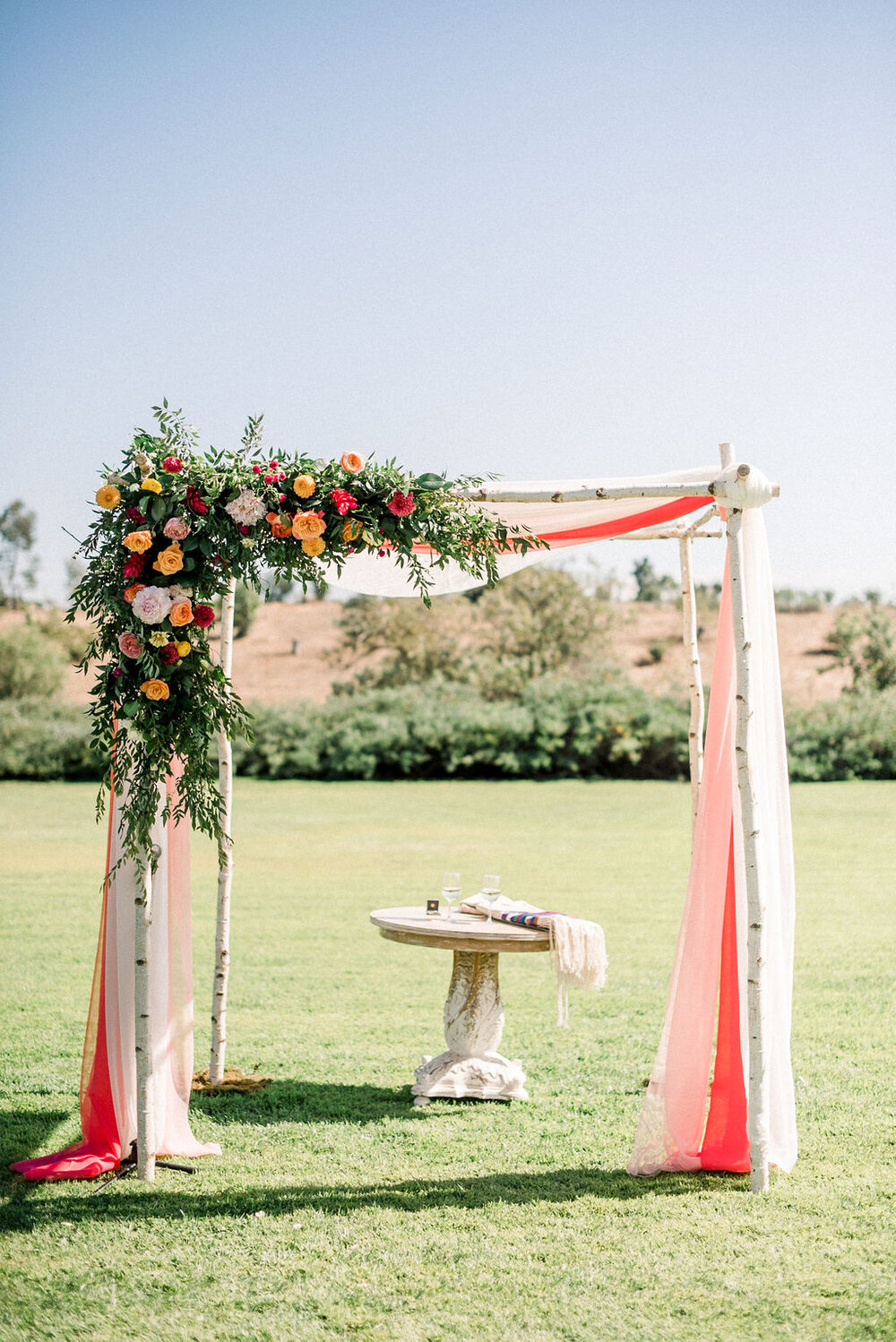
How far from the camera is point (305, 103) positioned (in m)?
8.71

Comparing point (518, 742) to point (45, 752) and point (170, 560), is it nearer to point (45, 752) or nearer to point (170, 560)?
point (45, 752)

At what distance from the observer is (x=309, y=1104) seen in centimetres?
541

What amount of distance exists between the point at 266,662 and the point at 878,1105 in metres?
48.4

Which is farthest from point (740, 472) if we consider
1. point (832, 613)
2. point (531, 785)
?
point (832, 613)

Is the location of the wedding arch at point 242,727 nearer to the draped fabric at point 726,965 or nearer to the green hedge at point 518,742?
the draped fabric at point 726,965

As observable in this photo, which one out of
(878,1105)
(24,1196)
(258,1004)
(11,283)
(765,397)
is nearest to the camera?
(24,1196)

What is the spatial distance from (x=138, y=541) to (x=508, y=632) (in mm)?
28810

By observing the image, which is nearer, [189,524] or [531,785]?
[189,524]

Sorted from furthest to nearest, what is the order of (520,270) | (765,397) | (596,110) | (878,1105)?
(765,397) → (520,270) → (596,110) → (878,1105)

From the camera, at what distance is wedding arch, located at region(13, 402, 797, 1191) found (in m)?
4.20

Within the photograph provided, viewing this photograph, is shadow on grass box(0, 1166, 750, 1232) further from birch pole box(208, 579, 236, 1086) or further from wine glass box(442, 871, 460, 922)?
wine glass box(442, 871, 460, 922)

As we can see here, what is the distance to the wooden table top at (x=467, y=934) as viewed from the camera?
512 cm

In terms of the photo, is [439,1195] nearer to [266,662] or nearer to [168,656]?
[168,656]

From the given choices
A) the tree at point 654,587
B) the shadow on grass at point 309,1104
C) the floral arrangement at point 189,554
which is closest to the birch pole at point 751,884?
the floral arrangement at point 189,554
